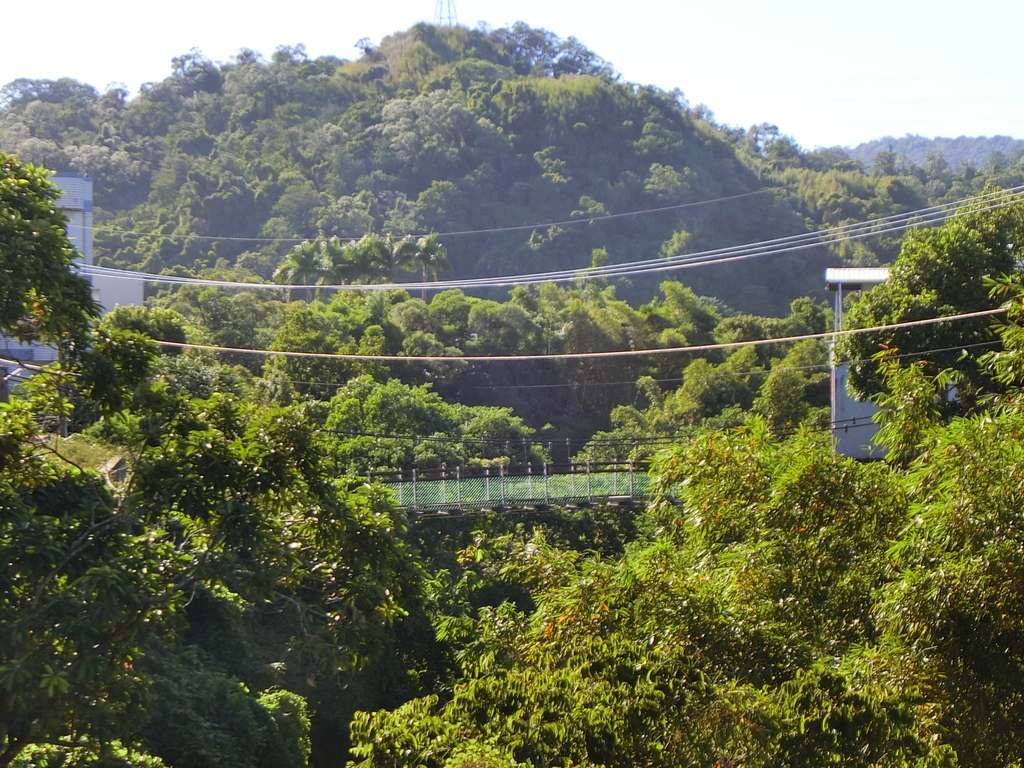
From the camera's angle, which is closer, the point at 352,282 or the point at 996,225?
the point at 996,225

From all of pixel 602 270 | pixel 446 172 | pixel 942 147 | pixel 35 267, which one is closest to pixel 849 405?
pixel 35 267

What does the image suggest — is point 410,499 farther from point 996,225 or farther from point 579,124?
point 579,124

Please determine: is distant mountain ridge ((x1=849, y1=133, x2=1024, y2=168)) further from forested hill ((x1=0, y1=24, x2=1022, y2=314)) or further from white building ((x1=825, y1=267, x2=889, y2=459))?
white building ((x1=825, y1=267, x2=889, y2=459))

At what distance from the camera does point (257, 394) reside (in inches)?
936

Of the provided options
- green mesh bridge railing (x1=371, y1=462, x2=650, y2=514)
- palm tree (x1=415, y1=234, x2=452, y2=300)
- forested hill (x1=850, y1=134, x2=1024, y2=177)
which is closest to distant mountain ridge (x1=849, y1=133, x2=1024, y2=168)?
forested hill (x1=850, y1=134, x2=1024, y2=177)

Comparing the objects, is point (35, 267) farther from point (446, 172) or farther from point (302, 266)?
point (446, 172)

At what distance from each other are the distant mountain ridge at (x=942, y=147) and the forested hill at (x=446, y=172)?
7703cm

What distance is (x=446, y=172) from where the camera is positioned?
72.7m

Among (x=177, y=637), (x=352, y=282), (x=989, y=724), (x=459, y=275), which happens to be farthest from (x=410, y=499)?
(x=459, y=275)

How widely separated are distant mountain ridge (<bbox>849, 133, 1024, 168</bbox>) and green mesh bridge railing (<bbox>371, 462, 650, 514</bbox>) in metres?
144

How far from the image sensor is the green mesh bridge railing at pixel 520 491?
1609 cm

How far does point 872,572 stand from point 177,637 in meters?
3.56

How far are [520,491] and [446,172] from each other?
58529mm

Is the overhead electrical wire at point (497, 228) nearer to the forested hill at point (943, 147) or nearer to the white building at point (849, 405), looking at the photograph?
the white building at point (849, 405)
